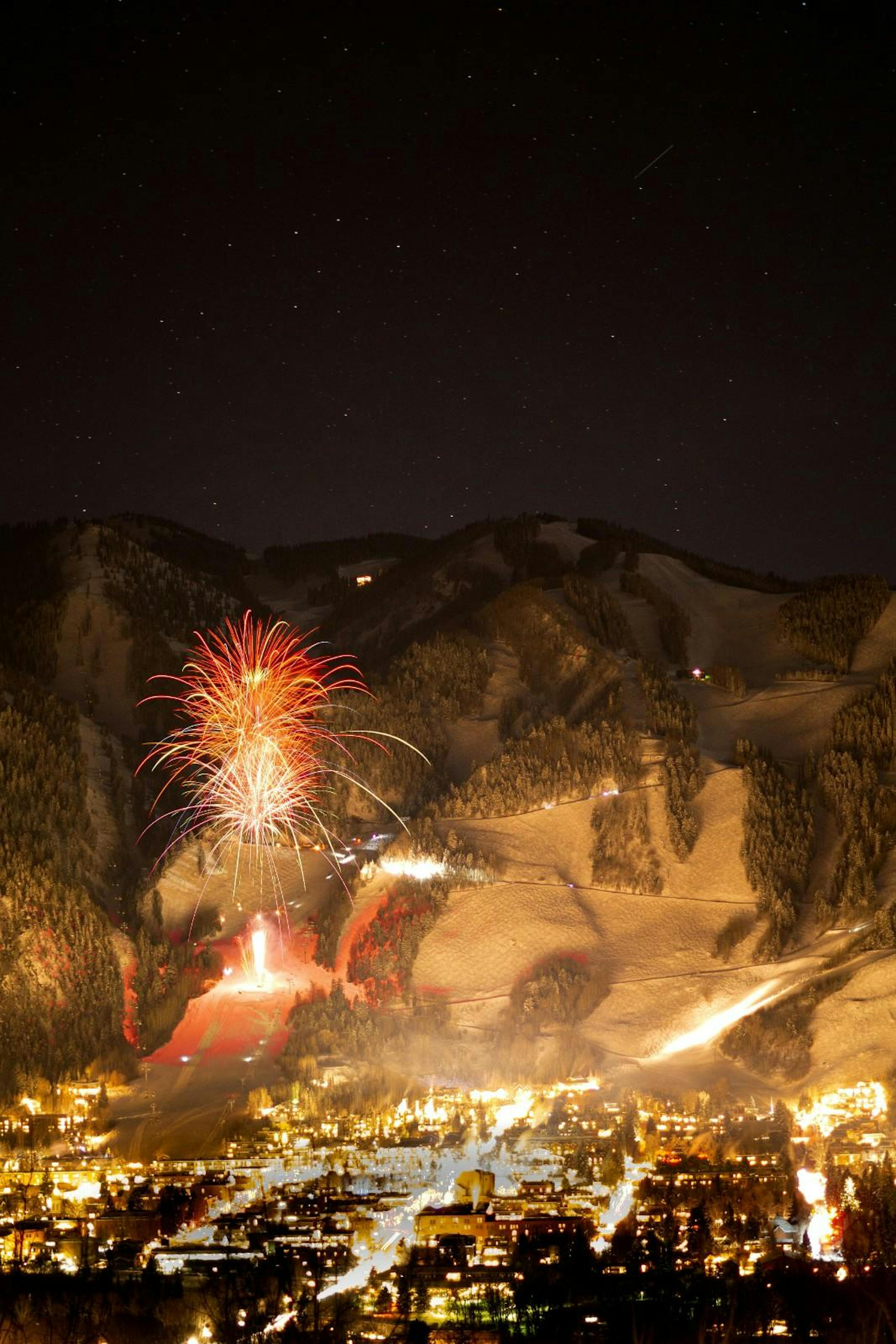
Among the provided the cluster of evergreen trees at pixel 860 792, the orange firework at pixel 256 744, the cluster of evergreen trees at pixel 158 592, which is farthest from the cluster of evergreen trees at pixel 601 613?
the cluster of evergreen trees at pixel 158 592

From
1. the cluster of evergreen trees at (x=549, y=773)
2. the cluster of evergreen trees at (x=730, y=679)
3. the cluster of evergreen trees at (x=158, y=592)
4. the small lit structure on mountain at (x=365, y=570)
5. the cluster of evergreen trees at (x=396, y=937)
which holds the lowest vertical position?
the cluster of evergreen trees at (x=396, y=937)

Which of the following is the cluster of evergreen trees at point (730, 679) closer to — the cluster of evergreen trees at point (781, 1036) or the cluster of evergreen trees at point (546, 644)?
the cluster of evergreen trees at point (546, 644)

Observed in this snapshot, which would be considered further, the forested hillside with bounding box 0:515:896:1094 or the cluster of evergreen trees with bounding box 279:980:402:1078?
the forested hillside with bounding box 0:515:896:1094

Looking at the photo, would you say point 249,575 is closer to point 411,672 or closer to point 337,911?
point 411,672

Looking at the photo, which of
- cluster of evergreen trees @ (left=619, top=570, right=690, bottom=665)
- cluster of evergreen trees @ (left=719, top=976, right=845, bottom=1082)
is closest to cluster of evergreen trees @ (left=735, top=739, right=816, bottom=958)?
cluster of evergreen trees @ (left=719, top=976, right=845, bottom=1082)

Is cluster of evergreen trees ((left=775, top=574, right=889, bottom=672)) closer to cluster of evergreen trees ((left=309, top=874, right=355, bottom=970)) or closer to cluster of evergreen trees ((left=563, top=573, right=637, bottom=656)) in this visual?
cluster of evergreen trees ((left=563, top=573, right=637, bottom=656))
